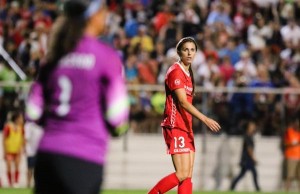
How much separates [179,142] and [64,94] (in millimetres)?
6116

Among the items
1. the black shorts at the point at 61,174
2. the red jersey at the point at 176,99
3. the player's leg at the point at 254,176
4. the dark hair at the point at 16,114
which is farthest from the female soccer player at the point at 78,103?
the player's leg at the point at 254,176

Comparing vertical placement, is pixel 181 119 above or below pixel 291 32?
below

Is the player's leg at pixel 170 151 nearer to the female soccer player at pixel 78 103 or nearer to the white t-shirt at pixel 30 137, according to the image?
the female soccer player at pixel 78 103

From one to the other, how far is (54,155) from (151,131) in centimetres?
1496

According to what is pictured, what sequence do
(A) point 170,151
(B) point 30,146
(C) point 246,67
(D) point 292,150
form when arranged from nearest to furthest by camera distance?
1. (A) point 170,151
2. (B) point 30,146
3. (D) point 292,150
4. (C) point 246,67

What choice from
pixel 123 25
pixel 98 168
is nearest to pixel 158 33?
pixel 123 25

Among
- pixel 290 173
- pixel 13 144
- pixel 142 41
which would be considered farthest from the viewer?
pixel 142 41

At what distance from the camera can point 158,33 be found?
79.0ft

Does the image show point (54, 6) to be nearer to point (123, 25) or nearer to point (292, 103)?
point (123, 25)

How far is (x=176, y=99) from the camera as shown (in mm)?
11867

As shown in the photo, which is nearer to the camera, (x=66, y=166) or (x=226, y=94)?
(x=66, y=166)

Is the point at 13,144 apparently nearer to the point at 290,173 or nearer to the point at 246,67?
the point at 246,67

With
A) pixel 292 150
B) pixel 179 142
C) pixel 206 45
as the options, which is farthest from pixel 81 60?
pixel 206 45

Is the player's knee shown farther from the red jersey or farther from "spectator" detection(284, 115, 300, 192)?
"spectator" detection(284, 115, 300, 192)
